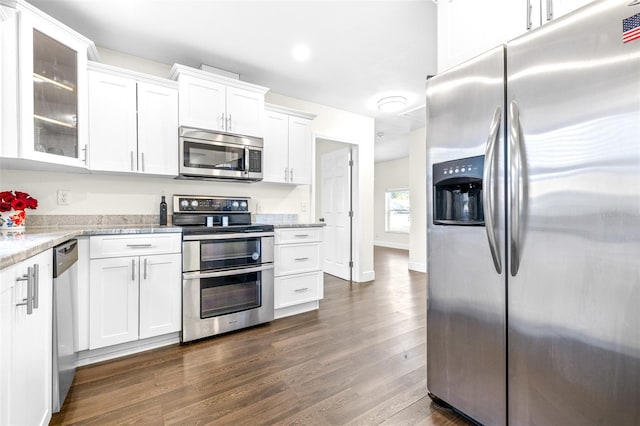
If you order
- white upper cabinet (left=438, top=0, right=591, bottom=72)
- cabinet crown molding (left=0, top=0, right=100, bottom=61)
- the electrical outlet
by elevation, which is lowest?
the electrical outlet

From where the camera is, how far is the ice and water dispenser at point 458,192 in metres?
1.42

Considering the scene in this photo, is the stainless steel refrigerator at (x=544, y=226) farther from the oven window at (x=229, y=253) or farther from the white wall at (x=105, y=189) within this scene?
the white wall at (x=105, y=189)

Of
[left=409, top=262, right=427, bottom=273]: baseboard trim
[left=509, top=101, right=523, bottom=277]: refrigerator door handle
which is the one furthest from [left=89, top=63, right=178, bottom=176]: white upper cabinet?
[left=409, top=262, right=427, bottom=273]: baseboard trim

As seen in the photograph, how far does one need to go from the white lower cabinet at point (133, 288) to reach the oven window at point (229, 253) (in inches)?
8.4

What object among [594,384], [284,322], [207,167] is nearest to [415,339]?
[284,322]

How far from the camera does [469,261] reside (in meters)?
1.44

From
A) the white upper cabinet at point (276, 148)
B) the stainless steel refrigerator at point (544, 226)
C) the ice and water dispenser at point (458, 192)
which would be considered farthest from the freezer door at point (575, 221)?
the white upper cabinet at point (276, 148)

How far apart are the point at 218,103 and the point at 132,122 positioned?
2.56 ft

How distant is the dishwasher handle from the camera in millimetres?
1516

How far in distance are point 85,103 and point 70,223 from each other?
103 centimetres

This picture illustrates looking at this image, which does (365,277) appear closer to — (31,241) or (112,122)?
(112,122)

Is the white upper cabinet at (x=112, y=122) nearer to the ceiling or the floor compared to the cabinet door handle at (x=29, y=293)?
nearer to the ceiling

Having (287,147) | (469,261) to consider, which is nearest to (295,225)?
(287,147)

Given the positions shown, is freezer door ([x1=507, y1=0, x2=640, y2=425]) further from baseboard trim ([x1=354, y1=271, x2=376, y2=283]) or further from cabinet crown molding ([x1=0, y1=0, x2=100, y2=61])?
baseboard trim ([x1=354, y1=271, x2=376, y2=283])
